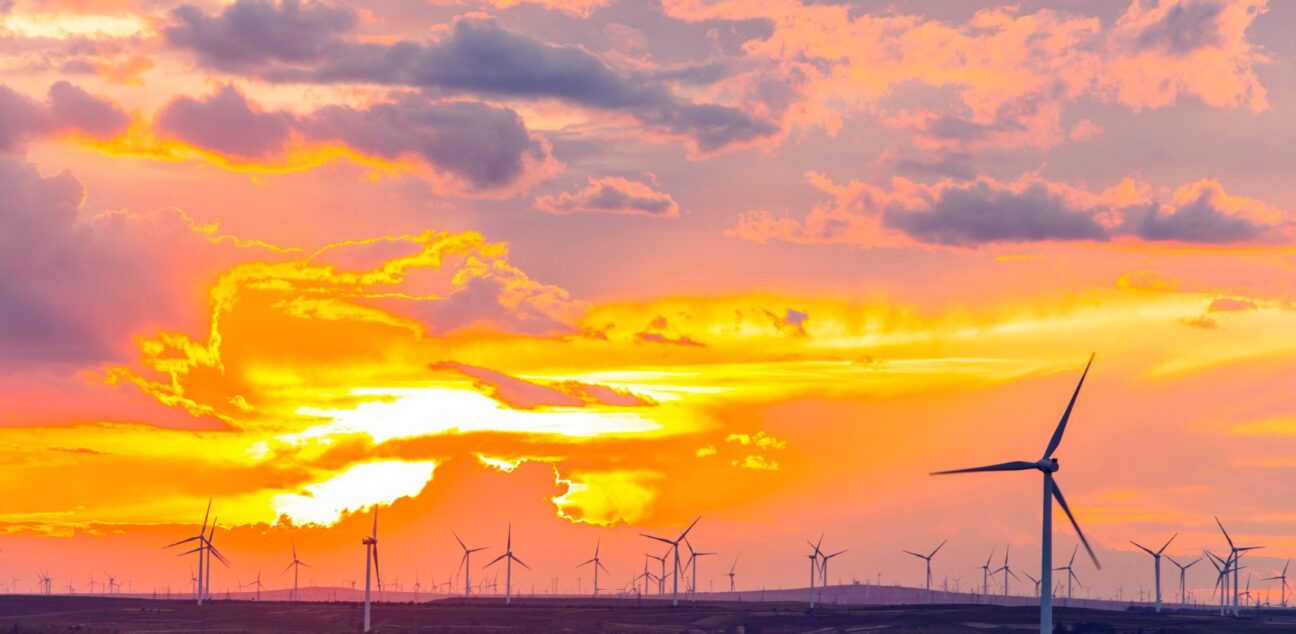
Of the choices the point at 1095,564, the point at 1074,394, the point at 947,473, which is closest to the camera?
the point at 1095,564

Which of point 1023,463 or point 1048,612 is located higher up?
point 1023,463

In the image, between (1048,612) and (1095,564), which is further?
(1048,612)

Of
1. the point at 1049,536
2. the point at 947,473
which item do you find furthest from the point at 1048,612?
the point at 947,473

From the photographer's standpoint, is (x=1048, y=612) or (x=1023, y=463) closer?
(x=1048, y=612)

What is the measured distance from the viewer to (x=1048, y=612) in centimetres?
15575

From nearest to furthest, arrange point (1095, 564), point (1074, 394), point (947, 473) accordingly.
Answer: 1. point (1095, 564)
2. point (947, 473)
3. point (1074, 394)

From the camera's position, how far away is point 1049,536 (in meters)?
155

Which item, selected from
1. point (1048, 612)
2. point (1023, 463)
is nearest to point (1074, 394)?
point (1023, 463)

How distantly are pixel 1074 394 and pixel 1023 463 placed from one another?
11374 mm

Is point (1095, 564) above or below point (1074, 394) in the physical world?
below

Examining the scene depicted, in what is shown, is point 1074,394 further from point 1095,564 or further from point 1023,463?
point 1095,564

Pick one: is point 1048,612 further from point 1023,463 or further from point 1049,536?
point 1023,463

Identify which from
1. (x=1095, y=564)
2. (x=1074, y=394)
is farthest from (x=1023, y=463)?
(x=1095, y=564)

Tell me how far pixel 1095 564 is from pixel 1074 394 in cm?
2545
